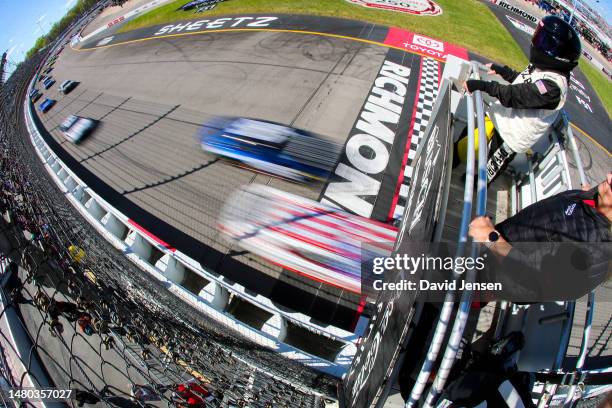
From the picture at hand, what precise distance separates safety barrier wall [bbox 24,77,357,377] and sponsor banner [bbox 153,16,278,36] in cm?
1063

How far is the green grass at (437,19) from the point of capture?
14531 mm

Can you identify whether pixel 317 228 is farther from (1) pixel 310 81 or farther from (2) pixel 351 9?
(2) pixel 351 9

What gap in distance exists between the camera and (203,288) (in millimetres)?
5016

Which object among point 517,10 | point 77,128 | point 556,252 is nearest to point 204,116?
point 77,128

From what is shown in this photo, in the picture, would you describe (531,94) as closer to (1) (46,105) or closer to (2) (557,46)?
(2) (557,46)

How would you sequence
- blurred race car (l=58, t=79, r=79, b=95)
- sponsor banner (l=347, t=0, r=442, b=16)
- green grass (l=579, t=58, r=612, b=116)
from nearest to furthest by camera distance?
blurred race car (l=58, t=79, r=79, b=95) → green grass (l=579, t=58, r=612, b=116) → sponsor banner (l=347, t=0, r=442, b=16)

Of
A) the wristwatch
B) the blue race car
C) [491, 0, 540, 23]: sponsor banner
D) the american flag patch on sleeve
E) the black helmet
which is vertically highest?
the blue race car

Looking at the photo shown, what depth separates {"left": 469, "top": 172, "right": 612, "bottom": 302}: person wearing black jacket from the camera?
1.83 metres

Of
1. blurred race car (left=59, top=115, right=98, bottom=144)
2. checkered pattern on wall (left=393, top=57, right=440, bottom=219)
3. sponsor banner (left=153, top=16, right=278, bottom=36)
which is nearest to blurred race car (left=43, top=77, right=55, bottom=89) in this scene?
sponsor banner (left=153, top=16, right=278, bottom=36)

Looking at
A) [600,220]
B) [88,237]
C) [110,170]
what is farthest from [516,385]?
[110,170]

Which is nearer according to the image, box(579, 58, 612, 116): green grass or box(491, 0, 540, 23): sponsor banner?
box(579, 58, 612, 116): green grass

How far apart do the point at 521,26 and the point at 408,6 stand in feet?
24.8

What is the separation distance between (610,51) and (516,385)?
1112 inches

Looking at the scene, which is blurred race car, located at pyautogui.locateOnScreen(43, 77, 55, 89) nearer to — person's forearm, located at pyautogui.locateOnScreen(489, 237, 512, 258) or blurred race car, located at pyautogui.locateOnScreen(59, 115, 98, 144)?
blurred race car, located at pyautogui.locateOnScreen(59, 115, 98, 144)
